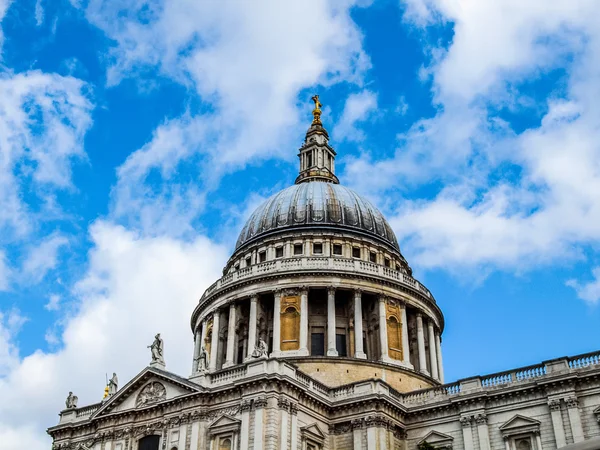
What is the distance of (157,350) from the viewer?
49.2m

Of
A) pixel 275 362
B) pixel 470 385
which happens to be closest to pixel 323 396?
pixel 275 362

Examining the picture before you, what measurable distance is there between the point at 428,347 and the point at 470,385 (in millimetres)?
16951

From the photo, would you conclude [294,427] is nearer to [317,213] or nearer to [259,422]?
[259,422]

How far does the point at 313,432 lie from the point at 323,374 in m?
9.18

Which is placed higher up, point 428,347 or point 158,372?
point 428,347

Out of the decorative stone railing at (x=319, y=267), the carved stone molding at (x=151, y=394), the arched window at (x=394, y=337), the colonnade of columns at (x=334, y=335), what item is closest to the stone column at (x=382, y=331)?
the colonnade of columns at (x=334, y=335)

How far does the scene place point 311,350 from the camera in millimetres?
57188

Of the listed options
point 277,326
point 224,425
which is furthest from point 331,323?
point 224,425

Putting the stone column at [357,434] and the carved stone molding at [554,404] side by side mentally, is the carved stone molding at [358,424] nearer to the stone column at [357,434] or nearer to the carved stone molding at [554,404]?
the stone column at [357,434]

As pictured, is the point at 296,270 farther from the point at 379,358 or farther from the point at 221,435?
the point at 221,435

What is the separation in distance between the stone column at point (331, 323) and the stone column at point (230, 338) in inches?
Result: 326

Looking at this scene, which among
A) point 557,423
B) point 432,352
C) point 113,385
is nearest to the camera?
point 557,423

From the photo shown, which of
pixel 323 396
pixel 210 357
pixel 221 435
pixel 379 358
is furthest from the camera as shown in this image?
pixel 210 357

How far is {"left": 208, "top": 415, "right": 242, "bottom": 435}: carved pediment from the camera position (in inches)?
1649
